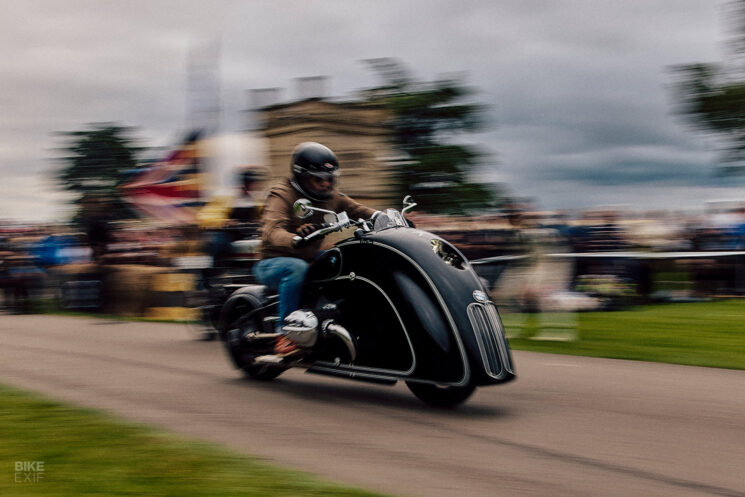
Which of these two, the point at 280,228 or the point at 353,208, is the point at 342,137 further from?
the point at 280,228

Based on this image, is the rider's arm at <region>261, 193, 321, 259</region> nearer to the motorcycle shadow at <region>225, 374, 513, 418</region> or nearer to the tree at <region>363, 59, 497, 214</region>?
the motorcycle shadow at <region>225, 374, 513, 418</region>

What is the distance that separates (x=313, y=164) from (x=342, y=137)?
34.6ft

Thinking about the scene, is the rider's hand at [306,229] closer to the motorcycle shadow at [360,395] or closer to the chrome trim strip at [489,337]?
the motorcycle shadow at [360,395]

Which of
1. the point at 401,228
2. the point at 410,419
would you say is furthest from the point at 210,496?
the point at 401,228

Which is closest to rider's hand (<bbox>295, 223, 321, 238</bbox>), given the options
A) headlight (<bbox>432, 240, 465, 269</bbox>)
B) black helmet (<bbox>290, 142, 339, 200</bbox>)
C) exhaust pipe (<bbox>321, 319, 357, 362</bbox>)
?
black helmet (<bbox>290, 142, 339, 200</bbox>)

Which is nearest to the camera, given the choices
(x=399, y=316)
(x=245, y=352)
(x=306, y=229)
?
(x=399, y=316)

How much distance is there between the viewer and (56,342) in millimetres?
11055

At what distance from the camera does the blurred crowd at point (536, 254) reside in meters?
10.6

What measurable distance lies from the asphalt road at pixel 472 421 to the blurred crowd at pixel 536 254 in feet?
5.88

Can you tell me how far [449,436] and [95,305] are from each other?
40.4ft

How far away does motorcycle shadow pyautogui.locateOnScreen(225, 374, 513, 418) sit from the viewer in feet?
20.1

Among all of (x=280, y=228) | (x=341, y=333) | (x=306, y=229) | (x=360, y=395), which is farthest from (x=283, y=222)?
(x=360, y=395)

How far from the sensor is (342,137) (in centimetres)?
1731

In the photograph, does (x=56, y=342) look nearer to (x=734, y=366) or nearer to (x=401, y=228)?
(x=401, y=228)
